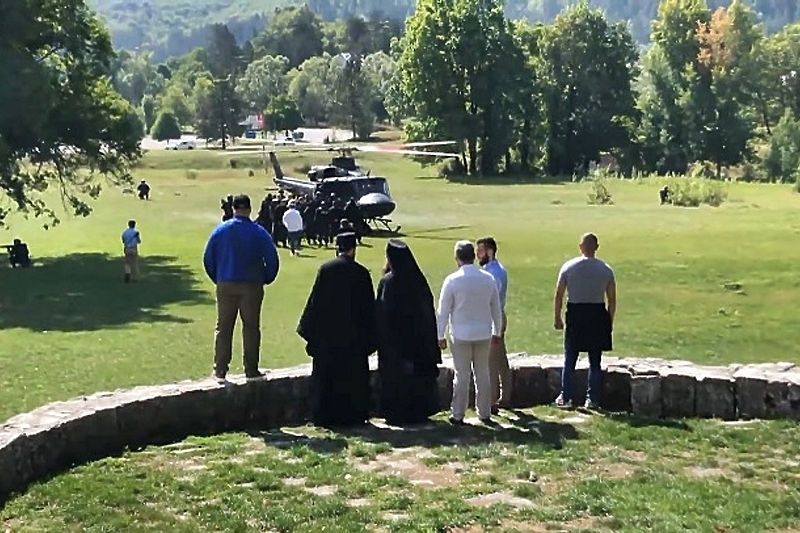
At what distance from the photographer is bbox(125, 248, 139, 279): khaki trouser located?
31172mm

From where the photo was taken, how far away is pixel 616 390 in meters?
11.9

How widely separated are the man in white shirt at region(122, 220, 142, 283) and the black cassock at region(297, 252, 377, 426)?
2072 cm

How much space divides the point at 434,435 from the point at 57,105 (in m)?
31.0

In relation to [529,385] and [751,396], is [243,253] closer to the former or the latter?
[529,385]

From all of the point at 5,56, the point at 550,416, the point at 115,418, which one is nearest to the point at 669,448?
the point at 550,416

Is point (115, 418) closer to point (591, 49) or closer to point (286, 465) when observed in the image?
point (286, 465)

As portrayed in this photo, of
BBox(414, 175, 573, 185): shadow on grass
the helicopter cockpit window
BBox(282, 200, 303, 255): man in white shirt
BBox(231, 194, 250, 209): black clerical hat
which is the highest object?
BBox(231, 194, 250, 209): black clerical hat

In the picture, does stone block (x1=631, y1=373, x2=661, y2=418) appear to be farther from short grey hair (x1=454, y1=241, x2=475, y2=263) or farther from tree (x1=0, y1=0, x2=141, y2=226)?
tree (x1=0, y1=0, x2=141, y2=226)

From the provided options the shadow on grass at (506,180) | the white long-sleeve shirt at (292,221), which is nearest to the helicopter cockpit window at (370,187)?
the white long-sleeve shirt at (292,221)

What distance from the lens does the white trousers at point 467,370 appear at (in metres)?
10.8

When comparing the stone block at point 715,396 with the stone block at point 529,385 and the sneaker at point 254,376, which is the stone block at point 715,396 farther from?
the sneaker at point 254,376

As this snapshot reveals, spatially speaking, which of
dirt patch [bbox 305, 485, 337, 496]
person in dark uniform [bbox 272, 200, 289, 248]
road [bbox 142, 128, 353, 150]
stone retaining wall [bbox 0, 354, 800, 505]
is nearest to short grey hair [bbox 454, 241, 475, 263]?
stone retaining wall [bbox 0, 354, 800, 505]

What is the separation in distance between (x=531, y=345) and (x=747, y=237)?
20409 mm

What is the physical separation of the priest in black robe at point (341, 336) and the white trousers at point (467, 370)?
73 cm
